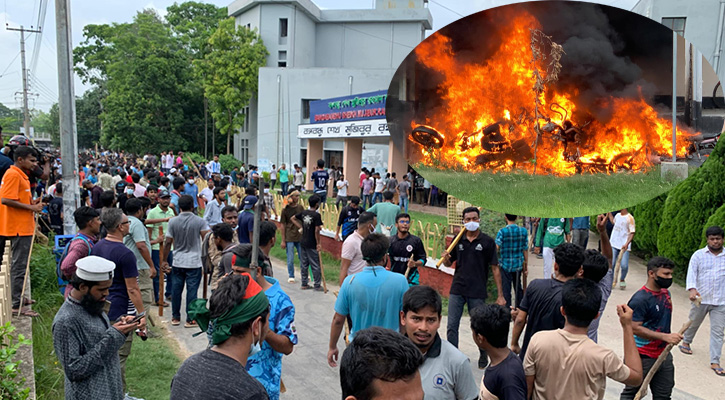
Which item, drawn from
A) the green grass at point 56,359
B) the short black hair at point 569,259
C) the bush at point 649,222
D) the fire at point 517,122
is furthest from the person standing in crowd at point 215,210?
the bush at point 649,222

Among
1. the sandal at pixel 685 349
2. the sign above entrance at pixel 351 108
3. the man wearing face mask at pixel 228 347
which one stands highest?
the sign above entrance at pixel 351 108

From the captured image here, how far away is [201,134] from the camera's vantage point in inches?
1784

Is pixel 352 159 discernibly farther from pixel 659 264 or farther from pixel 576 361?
pixel 576 361

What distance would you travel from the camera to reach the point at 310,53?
42.9 metres

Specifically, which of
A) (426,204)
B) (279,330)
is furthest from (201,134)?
(279,330)

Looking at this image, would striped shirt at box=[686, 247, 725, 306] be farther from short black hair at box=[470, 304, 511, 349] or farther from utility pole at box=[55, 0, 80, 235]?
utility pole at box=[55, 0, 80, 235]

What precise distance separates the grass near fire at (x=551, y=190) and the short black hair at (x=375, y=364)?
1.09m

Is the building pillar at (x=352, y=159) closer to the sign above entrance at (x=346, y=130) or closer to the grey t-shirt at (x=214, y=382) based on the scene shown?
the sign above entrance at (x=346, y=130)

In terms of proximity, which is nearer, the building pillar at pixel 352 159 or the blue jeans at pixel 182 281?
the blue jeans at pixel 182 281

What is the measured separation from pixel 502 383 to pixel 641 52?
1942 millimetres

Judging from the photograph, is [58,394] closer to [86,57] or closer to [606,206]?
[606,206]

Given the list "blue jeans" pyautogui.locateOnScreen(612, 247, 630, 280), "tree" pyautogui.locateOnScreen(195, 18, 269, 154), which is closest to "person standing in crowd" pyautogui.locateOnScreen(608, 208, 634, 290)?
"blue jeans" pyautogui.locateOnScreen(612, 247, 630, 280)

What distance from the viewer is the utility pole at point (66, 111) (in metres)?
8.28

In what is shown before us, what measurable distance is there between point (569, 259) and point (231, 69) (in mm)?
36962
